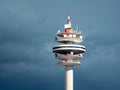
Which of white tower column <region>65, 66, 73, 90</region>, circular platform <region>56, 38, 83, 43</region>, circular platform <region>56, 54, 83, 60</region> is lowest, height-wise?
white tower column <region>65, 66, 73, 90</region>

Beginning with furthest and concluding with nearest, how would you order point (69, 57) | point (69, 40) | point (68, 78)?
point (69, 40), point (69, 57), point (68, 78)

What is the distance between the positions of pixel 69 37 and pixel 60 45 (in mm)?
5279

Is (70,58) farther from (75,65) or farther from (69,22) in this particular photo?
(69,22)

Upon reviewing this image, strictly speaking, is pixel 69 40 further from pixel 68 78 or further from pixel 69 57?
pixel 68 78

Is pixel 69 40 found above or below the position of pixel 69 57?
above

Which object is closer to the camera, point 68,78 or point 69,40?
point 68,78

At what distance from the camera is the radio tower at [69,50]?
564 ft

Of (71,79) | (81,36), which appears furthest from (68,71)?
(81,36)

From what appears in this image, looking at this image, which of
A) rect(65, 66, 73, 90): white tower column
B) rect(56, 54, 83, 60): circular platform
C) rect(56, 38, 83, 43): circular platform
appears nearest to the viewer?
rect(65, 66, 73, 90): white tower column

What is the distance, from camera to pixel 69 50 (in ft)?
566

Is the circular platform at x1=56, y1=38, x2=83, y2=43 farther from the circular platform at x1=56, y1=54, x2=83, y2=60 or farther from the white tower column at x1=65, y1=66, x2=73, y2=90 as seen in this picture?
the white tower column at x1=65, y1=66, x2=73, y2=90

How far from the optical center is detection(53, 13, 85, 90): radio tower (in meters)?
172

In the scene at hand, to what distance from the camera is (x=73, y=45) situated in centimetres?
17188

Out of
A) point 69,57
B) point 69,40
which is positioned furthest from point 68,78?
point 69,40
